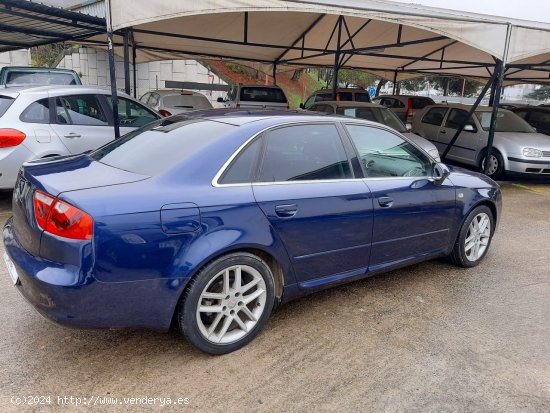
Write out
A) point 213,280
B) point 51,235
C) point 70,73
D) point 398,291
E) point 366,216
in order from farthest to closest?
point 70,73 → point 398,291 → point 366,216 → point 213,280 → point 51,235

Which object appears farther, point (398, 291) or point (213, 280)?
point (398, 291)

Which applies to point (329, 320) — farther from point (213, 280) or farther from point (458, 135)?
point (458, 135)

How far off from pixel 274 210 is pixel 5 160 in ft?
13.1

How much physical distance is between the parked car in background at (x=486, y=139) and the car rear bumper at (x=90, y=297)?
844 centimetres

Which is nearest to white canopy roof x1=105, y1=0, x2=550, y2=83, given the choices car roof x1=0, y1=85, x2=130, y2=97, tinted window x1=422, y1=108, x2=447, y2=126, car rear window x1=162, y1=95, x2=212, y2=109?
car roof x1=0, y1=85, x2=130, y2=97

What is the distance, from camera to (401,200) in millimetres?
3623

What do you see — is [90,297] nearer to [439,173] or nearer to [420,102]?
[439,173]

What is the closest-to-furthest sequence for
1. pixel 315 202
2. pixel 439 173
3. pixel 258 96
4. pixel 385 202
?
pixel 315 202
pixel 385 202
pixel 439 173
pixel 258 96

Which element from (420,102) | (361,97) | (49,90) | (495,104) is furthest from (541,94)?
(49,90)

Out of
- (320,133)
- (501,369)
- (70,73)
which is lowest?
(501,369)

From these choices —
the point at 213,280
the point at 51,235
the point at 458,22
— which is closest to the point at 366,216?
the point at 213,280

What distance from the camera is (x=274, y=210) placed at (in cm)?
290

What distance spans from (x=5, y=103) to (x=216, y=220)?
4262 mm

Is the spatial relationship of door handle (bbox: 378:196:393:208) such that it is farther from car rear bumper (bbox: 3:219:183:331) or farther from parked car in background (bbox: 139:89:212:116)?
parked car in background (bbox: 139:89:212:116)
